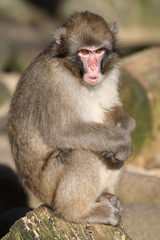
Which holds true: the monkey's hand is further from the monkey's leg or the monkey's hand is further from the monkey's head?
the monkey's head

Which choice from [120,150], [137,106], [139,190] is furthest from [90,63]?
[137,106]

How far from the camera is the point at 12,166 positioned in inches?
369

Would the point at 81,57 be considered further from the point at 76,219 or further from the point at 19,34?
the point at 19,34

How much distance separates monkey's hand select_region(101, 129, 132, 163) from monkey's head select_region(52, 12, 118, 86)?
28.9 inches

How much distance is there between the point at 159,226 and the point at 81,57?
102 inches

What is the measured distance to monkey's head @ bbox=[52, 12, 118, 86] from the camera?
19.3 ft

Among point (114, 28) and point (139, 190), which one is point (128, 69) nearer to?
point (139, 190)

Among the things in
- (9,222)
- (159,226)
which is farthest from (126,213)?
(9,222)

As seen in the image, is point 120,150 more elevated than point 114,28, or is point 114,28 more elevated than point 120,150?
point 114,28

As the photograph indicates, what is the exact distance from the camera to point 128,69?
1048cm

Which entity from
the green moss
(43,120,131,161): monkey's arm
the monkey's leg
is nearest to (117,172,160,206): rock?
the green moss

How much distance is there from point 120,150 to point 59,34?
1.53 m

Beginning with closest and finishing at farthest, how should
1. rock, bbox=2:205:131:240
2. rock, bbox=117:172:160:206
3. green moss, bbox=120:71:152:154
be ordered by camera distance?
1. rock, bbox=2:205:131:240
2. rock, bbox=117:172:160:206
3. green moss, bbox=120:71:152:154

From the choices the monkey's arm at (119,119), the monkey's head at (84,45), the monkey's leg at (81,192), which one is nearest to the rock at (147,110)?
the monkey's arm at (119,119)
